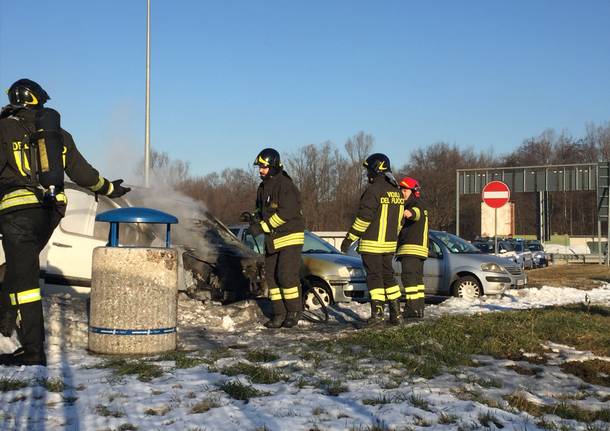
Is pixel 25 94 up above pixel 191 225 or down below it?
above

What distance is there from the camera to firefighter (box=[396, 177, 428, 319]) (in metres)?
9.56

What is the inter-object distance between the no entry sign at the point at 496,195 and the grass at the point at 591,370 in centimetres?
1152

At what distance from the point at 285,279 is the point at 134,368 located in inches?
126

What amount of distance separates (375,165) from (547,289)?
8029 mm

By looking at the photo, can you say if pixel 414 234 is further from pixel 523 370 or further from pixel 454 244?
pixel 454 244

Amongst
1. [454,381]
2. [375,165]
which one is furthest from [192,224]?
[454,381]

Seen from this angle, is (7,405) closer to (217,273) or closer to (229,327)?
(229,327)

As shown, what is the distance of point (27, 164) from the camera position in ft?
18.7

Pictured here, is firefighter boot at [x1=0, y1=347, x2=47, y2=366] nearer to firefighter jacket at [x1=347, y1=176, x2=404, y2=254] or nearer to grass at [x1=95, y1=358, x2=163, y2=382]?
grass at [x1=95, y1=358, x2=163, y2=382]

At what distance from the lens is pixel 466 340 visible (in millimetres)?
7113

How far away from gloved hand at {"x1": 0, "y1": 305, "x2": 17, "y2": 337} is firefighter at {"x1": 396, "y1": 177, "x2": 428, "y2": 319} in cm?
Answer: 507

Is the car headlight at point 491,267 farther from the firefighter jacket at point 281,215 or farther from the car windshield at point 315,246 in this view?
the firefighter jacket at point 281,215

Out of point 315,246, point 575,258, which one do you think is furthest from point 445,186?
point 315,246

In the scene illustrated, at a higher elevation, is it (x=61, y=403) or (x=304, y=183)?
(x=304, y=183)
